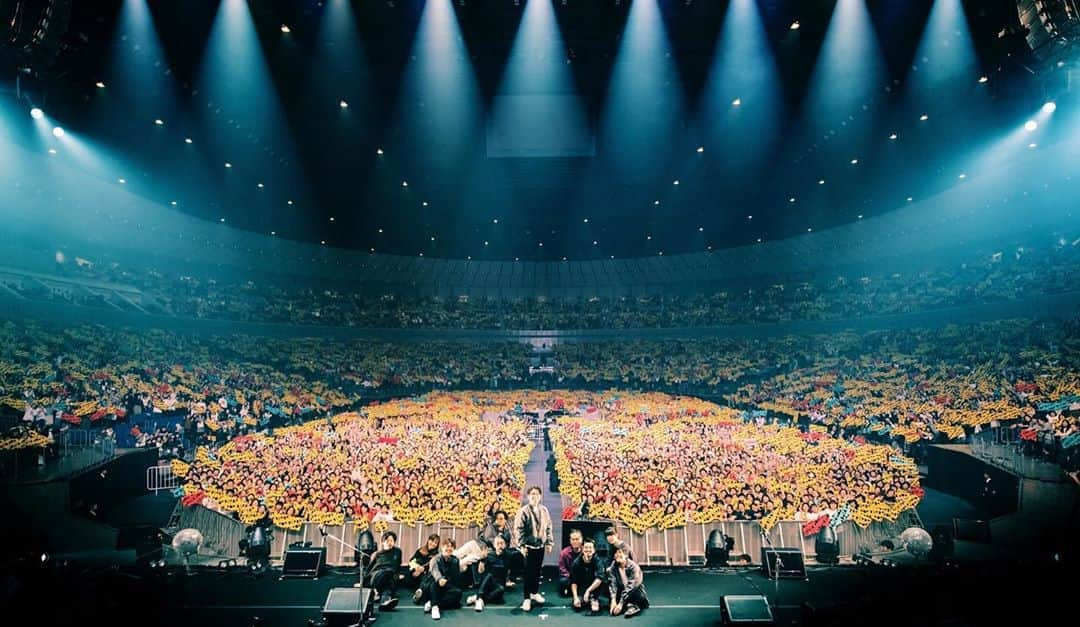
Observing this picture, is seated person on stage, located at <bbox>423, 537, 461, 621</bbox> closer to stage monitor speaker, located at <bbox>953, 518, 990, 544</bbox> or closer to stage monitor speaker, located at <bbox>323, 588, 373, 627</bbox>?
stage monitor speaker, located at <bbox>323, 588, 373, 627</bbox>

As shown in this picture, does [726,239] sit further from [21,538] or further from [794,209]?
[21,538]

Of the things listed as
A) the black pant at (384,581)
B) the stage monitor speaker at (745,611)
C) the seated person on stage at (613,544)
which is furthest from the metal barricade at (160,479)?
the stage monitor speaker at (745,611)

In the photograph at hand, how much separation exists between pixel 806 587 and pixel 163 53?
1915cm

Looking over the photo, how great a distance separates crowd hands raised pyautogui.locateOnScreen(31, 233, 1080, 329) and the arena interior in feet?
0.97

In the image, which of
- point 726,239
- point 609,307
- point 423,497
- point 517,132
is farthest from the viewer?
point 609,307

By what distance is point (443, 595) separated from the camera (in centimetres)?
982

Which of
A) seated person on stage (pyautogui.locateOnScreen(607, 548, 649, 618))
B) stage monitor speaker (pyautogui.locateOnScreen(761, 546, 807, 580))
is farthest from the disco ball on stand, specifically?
seated person on stage (pyautogui.locateOnScreen(607, 548, 649, 618))

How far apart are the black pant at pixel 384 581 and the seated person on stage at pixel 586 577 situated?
2881mm

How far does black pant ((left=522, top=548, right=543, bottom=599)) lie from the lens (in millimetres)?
10070

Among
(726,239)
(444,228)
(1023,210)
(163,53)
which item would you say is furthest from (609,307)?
(163,53)

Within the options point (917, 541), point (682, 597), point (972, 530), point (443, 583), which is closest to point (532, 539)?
point (443, 583)

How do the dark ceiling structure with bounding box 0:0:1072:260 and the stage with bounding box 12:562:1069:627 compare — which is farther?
the dark ceiling structure with bounding box 0:0:1072:260

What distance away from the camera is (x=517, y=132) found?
21781mm

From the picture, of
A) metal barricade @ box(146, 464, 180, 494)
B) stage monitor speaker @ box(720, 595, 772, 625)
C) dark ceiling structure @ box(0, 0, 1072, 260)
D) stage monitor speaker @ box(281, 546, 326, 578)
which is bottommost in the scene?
stage monitor speaker @ box(720, 595, 772, 625)
